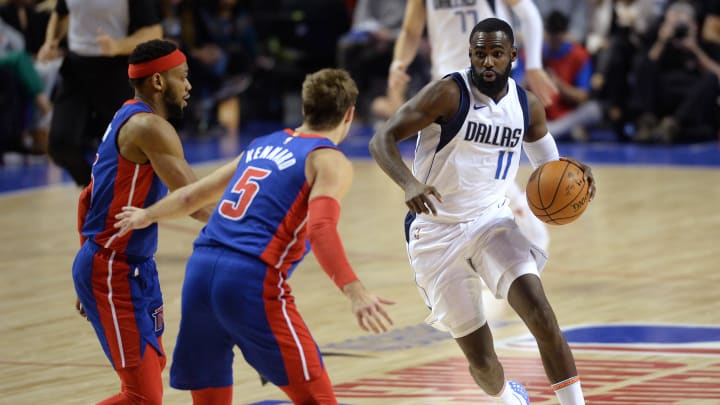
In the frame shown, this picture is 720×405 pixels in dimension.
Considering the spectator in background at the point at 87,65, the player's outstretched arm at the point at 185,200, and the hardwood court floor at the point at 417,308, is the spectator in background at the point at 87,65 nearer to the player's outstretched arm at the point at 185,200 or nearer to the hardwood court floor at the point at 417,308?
the hardwood court floor at the point at 417,308

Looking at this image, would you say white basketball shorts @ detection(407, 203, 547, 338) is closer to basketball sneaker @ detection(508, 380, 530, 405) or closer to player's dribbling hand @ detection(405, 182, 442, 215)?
basketball sneaker @ detection(508, 380, 530, 405)

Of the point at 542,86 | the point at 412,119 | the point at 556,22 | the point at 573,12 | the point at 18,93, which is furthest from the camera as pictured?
the point at 573,12

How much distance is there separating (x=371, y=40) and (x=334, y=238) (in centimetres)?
1368

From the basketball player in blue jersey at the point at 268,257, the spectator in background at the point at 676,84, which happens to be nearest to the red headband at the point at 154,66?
the basketball player in blue jersey at the point at 268,257

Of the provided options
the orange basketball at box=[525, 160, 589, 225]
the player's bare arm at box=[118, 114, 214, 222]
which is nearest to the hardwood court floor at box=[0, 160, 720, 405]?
the orange basketball at box=[525, 160, 589, 225]

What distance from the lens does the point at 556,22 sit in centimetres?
1577

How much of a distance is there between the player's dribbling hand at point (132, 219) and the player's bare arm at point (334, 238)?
25.6 inches

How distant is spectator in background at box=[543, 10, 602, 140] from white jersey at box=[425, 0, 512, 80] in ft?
24.4

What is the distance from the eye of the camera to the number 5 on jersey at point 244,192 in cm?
453

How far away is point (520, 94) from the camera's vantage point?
5809 millimetres

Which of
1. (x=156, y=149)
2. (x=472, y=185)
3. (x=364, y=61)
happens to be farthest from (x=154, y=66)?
(x=364, y=61)

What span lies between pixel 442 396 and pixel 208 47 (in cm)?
1220

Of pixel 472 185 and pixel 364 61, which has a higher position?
pixel 472 185

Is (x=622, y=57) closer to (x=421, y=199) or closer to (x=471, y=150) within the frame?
(x=471, y=150)
